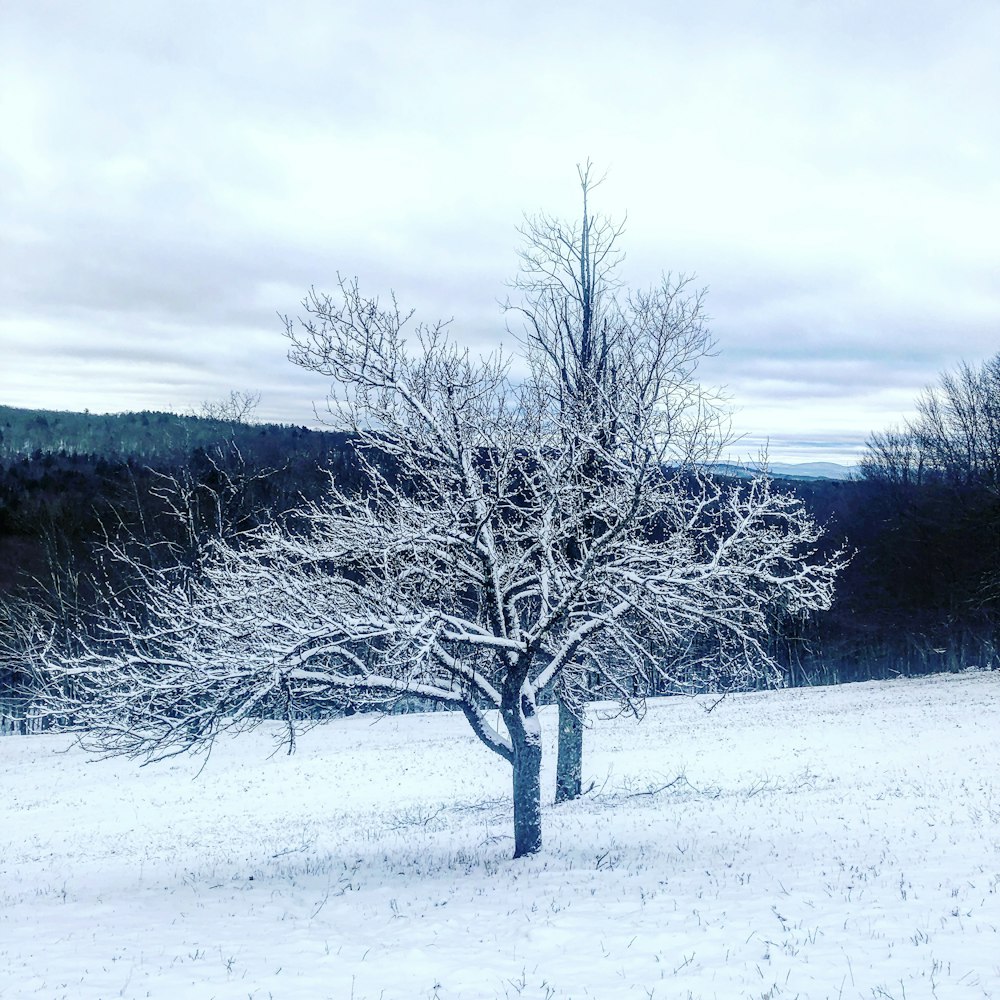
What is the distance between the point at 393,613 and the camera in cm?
931

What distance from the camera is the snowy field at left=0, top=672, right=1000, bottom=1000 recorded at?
22.2 ft

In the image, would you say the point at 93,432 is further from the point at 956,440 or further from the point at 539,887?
the point at 539,887

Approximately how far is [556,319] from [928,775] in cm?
1173

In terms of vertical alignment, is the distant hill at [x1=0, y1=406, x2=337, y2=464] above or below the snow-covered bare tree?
above

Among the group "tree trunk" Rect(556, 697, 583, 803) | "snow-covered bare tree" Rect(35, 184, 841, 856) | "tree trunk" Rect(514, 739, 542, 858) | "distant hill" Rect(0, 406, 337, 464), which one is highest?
"distant hill" Rect(0, 406, 337, 464)

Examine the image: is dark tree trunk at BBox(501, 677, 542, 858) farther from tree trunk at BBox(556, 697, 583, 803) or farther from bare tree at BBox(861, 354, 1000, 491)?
bare tree at BBox(861, 354, 1000, 491)

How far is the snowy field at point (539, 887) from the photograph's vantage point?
6770 mm

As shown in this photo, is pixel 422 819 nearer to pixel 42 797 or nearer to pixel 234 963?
pixel 234 963

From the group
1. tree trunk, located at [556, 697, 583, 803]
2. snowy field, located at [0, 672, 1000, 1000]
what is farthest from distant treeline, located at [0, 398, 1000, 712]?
tree trunk, located at [556, 697, 583, 803]

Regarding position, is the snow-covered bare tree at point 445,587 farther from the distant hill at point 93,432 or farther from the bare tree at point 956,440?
the distant hill at point 93,432

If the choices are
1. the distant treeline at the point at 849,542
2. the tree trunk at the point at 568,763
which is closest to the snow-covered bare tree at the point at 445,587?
the tree trunk at the point at 568,763

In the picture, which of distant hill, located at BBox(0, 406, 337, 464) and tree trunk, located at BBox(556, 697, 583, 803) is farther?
distant hill, located at BBox(0, 406, 337, 464)

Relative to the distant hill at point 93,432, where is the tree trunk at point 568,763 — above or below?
below

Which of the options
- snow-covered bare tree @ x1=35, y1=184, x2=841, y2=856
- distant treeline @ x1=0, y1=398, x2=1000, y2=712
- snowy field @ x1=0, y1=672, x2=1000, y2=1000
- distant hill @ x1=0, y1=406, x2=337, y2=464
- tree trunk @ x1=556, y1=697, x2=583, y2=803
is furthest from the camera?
distant hill @ x1=0, y1=406, x2=337, y2=464
